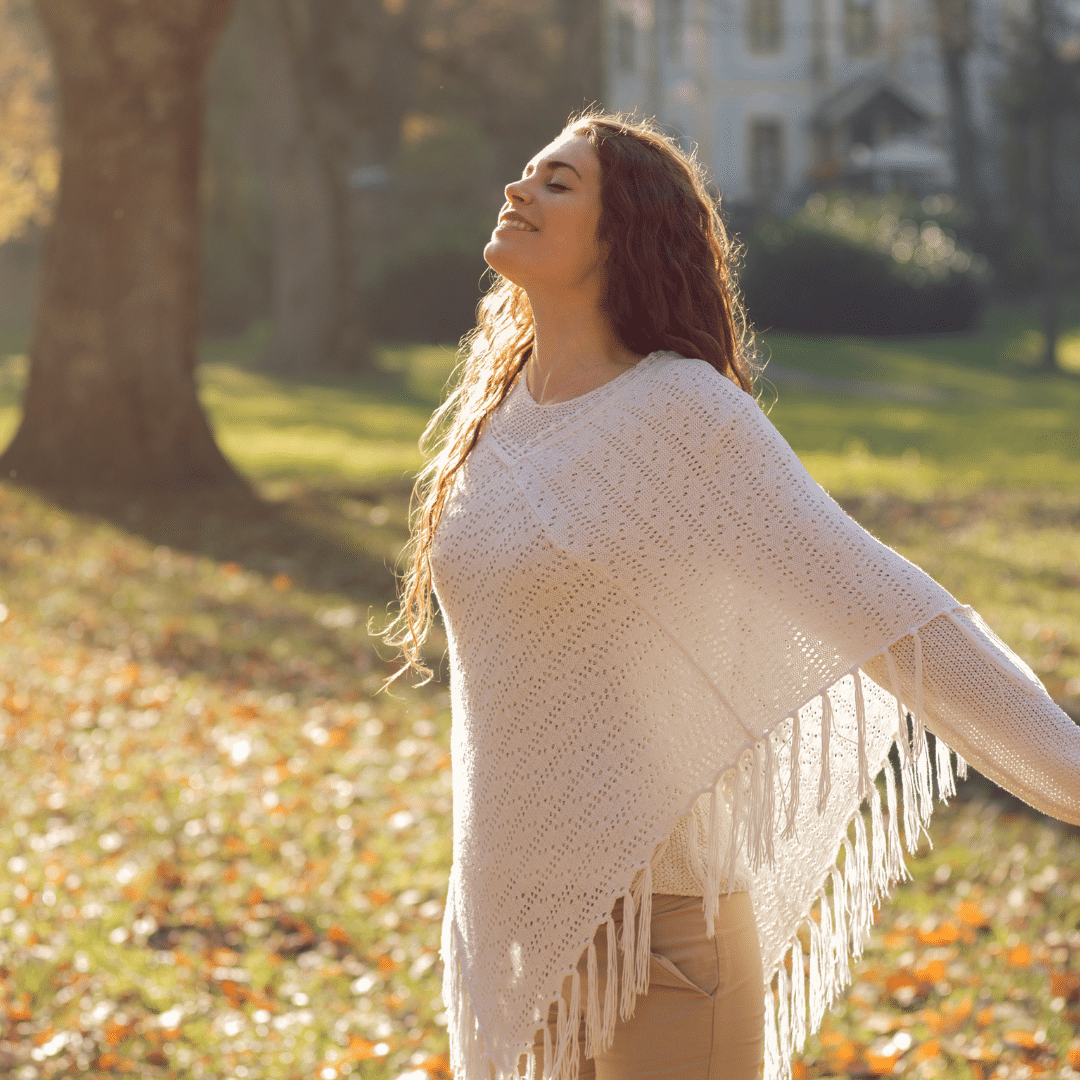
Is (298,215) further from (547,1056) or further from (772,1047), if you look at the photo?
(547,1056)

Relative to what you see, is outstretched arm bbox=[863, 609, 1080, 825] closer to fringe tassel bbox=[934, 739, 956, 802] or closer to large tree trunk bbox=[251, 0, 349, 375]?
fringe tassel bbox=[934, 739, 956, 802]

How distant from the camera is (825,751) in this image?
233 centimetres

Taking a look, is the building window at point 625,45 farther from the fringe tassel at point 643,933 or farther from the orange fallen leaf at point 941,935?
the fringe tassel at point 643,933

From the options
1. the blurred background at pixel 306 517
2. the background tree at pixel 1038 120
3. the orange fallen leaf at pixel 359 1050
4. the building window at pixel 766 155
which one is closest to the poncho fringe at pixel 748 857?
the blurred background at pixel 306 517

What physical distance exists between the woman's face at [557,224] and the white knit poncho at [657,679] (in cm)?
22

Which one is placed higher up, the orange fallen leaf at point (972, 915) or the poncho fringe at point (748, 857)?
Result: the poncho fringe at point (748, 857)

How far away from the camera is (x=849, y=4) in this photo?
4869 centimetres

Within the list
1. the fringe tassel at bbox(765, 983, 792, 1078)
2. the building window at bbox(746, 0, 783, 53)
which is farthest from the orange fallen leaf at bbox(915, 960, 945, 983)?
the building window at bbox(746, 0, 783, 53)

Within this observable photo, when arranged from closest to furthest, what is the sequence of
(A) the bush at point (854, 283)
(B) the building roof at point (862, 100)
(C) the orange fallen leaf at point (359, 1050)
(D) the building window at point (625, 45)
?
1. (C) the orange fallen leaf at point (359, 1050)
2. (A) the bush at point (854, 283)
3. (B) the building roof at point (862, 100)
4. (D) the building window at point (625, 45)

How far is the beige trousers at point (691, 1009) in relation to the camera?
2.30 metres

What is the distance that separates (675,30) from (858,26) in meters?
6.47

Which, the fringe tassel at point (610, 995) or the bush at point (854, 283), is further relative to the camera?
the bush at point (854, 283)

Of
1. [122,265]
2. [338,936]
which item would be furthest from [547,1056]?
[122,265]

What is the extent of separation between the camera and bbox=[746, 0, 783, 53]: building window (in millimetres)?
48250
